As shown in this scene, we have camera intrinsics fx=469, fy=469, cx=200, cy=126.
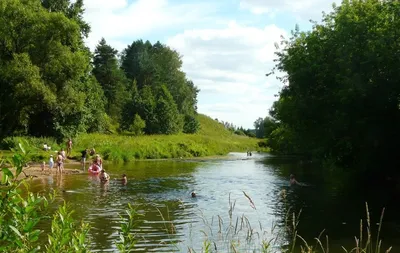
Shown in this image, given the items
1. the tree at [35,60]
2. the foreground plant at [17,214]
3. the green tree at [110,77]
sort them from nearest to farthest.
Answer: the foreground plant at [17,214]
the tree at [35,60]
the green tree at [110,77]

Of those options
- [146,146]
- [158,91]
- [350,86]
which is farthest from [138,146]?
[350,86]

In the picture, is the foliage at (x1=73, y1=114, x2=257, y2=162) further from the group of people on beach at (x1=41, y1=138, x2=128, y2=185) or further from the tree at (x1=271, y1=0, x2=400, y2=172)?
the tree at (x1=271, y1=0, x2=400, y2=172)

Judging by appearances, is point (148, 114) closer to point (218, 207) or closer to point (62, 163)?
point (62, 163)

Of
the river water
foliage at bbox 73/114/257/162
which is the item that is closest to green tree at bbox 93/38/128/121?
foliage at bbox 73/114/257/162

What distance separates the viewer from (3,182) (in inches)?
158

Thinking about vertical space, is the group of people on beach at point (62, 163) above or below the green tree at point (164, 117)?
below

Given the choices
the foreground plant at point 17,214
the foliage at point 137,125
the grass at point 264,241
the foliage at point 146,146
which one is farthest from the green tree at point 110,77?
the foreground plant at point 17,214

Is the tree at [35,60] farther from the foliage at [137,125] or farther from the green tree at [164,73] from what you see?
the green tree at [164,73]

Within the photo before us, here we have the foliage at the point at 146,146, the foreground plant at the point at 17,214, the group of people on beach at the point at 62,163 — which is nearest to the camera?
the foreground plant at the point at 17,214

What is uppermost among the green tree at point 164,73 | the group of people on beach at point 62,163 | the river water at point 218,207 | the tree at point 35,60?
the green tree at point 164,73

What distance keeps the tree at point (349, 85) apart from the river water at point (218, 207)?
2.97 m

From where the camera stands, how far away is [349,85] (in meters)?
25.2

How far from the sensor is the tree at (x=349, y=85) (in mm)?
25375

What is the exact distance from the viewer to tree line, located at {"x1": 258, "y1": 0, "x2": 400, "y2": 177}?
2539cm
